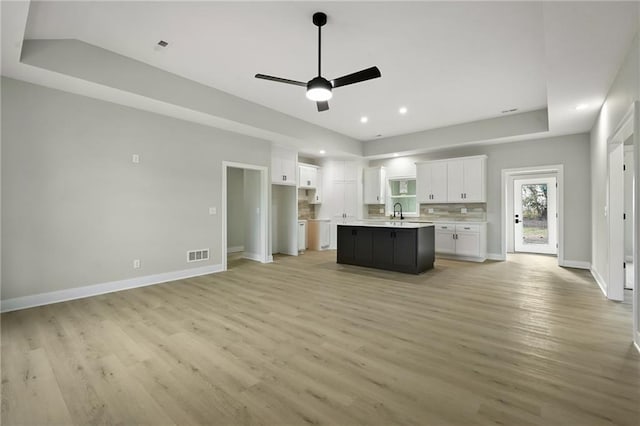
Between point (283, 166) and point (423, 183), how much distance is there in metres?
3.61

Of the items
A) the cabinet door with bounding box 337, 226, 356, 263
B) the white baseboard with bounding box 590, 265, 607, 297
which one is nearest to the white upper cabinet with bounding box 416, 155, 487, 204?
the white baseboard with bounding box 590, 265, 607, 297

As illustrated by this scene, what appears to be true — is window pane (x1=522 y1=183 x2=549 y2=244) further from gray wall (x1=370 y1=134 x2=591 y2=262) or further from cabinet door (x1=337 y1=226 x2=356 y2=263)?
cabinet door (x1=337 y1=226 x2=356 y2=263)

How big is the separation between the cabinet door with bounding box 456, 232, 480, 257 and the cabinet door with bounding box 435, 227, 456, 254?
0.11 meters

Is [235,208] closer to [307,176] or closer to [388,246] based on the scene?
[307,176]

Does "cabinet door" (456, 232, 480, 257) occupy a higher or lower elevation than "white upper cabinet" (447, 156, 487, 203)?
lower

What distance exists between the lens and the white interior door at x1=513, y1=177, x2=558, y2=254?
831 cm

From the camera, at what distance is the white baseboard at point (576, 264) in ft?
19.4

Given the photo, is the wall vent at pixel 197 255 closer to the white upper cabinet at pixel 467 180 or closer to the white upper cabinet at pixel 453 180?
the white upper cabinet at pixel 453 180

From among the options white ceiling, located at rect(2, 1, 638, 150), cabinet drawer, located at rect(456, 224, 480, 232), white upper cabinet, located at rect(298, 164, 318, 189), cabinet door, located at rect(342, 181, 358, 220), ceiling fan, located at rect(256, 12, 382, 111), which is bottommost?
cabinet drawer, located at rect(456, 224, 480, 232)

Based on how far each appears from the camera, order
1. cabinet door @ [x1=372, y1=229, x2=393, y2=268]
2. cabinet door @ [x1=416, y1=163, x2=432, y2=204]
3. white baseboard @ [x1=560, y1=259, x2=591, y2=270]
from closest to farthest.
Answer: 1. cabinet door @ [x1=372, y1=229, x2=393, y2=268]
2. white baseboard @ [x1=560, y1=259, x2=591, y2=270]
3. cabinet door @ [x1=416, y1=163, x2=432, y2=204]

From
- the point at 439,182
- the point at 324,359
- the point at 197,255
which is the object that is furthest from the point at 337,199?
the point at 324,359

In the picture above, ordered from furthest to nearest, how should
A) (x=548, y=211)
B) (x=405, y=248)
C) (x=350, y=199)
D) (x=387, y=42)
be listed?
(x=350, y=199)
(x=548, y=211)
(x=405, y=248)
(x=387, y=42)

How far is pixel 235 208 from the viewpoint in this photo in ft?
28.4

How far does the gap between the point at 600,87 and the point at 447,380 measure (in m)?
4.13
